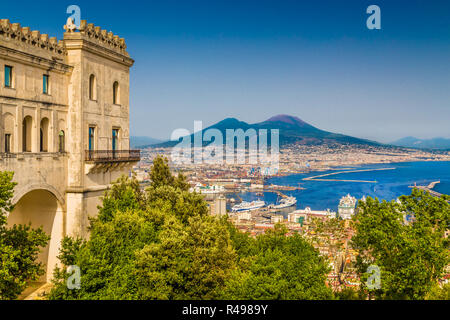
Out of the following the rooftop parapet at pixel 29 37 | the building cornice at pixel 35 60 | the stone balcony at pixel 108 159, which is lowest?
the stone balcony at pixel 108 159

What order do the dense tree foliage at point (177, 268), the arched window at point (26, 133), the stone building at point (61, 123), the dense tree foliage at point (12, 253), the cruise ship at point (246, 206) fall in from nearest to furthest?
the dense tree foliage at point (177, 268)
the dense tree foliage at point (12, 253)
the stone building at point (61, 123)
the arched window at point (26, 133)
the cruise ship at point (246, 206)

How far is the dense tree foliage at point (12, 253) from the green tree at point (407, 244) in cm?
986

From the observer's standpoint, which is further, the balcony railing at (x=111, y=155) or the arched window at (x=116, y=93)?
the arched window at (x=116, y=93)

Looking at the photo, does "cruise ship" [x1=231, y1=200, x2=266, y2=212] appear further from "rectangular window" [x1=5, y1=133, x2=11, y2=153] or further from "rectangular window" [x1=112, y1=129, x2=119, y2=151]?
"rectangular window" [x1=5, y1=133, x2=11, y2=153]

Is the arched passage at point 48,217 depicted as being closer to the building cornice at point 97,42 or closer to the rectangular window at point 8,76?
the rectangular window at point 8,76

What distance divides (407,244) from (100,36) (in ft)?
45.6

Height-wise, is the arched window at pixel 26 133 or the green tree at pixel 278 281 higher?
the arched window at pixel 26 133

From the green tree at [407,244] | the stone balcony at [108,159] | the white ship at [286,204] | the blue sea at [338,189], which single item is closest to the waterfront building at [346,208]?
the blue sea at [338,189]

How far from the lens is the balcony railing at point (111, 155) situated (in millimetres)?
18059

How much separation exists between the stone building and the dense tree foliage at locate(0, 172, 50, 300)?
7.76 feet

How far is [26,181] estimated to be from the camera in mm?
15539

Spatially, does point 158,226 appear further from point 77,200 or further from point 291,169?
point 291,169

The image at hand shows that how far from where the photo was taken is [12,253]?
12.1 meters

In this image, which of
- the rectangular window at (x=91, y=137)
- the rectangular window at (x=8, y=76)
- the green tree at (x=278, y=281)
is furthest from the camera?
the rectangular window at (x=91, y=137)
